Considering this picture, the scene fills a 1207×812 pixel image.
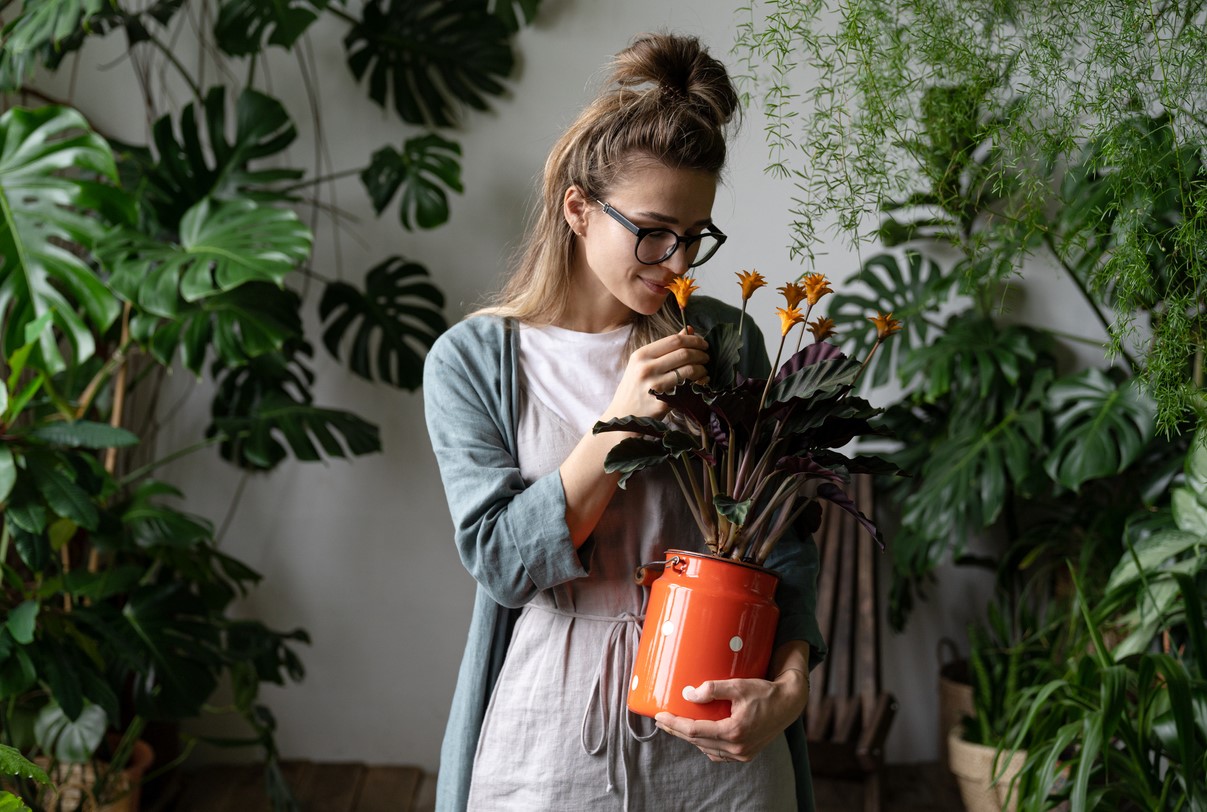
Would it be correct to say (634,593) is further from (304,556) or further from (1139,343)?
(304,556)

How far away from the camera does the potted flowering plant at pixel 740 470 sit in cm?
99

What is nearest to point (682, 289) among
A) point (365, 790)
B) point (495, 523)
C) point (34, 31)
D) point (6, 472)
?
point (495, 523)

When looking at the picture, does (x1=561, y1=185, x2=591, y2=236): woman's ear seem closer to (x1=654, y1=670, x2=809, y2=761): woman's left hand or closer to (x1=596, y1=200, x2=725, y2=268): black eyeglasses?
(x1=596, y1=200, x2=725, y2=268): black eyeglasses

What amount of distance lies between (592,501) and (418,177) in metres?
1.91

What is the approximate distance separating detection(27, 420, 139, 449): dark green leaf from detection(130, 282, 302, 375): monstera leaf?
0.84ft

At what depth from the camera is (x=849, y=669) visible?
9.58 ft

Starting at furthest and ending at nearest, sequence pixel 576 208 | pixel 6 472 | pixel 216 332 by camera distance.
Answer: pixel 216 332, pixel 6 472, pixel 576 208

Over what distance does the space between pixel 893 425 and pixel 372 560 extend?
1.44 meters

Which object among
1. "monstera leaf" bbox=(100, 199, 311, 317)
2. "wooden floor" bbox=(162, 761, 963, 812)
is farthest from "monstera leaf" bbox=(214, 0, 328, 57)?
"wooden floor" bbox=(162, 761, 963, 812)

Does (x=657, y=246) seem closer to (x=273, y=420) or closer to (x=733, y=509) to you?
(x=733, y=509)

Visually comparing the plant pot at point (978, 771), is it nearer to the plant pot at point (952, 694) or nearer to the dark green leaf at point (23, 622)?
the plant pot at point (952, 694)

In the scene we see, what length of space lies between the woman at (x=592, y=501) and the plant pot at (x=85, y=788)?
157 centimetres

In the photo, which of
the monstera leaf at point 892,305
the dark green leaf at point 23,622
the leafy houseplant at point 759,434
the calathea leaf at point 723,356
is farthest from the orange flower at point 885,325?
the monstera leaf at point 892,305

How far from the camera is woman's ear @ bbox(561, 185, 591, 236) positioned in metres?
1.21
